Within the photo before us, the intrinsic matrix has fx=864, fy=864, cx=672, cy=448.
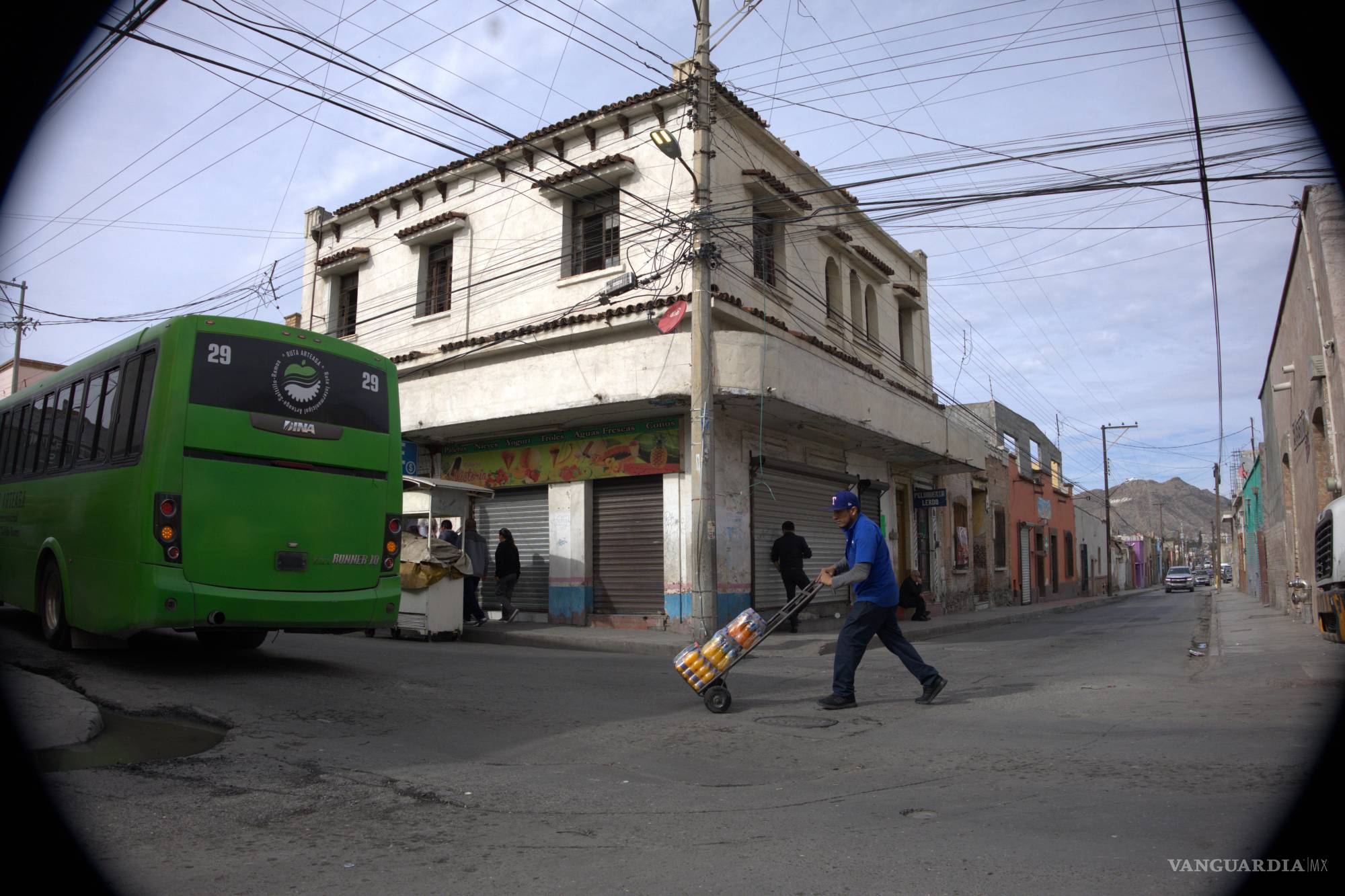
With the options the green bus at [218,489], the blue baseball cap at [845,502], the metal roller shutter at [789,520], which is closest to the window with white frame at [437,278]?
the metal roller shutter at [789,520]

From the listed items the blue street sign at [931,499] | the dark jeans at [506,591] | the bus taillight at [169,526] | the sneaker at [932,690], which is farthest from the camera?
the blue street sign at [931,499]

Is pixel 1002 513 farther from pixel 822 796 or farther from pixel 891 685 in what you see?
pixel 822 796

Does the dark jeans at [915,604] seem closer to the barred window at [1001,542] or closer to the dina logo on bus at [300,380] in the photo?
the barred window at [1001,542]

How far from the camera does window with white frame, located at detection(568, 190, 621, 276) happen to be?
16.1m

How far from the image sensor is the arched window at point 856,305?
66.7ft

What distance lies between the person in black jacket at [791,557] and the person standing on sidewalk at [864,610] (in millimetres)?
6850

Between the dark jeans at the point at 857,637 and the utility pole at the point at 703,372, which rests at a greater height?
the utility pole at the point at 703,372

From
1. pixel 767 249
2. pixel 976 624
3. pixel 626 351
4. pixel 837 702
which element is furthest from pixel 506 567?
pixel 976 624

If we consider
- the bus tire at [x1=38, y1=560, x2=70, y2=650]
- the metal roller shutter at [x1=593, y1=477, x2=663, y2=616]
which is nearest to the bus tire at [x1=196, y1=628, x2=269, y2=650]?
the bus tire at [x1=38, y1=560, x2=70, y2=650]

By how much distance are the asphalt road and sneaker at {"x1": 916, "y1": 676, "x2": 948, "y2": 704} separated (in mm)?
139

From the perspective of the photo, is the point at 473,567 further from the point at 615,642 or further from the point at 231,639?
the point at 231,639

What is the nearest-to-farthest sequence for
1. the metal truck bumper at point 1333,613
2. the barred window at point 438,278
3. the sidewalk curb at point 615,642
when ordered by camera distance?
the metal truck bumper at point 1333,613 < the sidewalk curb at point 615,642 < the barred window at point 438,278

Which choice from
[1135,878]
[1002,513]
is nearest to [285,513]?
[1135,878]

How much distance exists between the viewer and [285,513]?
7.65 metres
